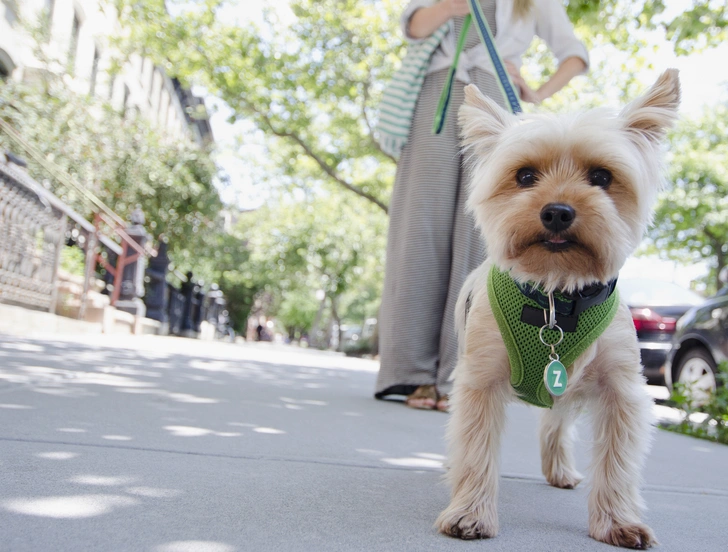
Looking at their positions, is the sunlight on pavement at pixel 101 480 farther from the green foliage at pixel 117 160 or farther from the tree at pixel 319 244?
the tree at pixel 319 244

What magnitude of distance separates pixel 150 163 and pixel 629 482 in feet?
55.5

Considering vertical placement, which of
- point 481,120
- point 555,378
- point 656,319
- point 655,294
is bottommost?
point 555,378

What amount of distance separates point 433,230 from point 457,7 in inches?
59.0

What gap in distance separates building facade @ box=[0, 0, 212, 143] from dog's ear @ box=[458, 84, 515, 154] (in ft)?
47.1

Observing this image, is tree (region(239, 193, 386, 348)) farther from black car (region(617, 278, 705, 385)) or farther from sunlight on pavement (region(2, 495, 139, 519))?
sunlight on pavement (region(2, 495, 139, 519))

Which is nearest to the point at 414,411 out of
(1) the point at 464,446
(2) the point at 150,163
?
(1) the point at 464,446

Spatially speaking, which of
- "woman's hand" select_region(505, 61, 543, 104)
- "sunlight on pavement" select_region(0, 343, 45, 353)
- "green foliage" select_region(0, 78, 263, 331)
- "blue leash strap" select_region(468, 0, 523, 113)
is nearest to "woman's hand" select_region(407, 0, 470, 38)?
"woman's hand" select_region(505, 61, 543, 104)

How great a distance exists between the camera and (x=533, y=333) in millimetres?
2246

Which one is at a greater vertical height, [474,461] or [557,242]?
[557,242]

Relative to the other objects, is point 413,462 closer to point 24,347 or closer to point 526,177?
point 526,177

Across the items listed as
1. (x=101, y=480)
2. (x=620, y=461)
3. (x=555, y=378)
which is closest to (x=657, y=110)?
(x=555, y=378)

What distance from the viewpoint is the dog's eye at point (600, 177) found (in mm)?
2164

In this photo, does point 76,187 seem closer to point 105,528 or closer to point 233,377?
point 233,377

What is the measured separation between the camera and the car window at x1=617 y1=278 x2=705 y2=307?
9922 millimetres
